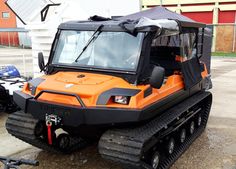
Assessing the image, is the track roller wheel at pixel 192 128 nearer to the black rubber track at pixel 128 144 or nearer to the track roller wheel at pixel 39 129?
the black rubber track at pixel 128 144

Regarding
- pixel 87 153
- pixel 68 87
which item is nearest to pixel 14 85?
pixel 87 153

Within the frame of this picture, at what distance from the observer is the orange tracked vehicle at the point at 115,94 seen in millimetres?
4035

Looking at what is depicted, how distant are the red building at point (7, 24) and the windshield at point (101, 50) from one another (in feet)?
95.0

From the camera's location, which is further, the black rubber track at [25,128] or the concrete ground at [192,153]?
the concrete ground at [192,153]

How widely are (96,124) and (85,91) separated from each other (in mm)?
441

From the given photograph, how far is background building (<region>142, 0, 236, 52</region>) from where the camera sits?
24.3 m

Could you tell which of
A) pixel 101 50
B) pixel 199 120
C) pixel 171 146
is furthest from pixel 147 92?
pixel 199 120

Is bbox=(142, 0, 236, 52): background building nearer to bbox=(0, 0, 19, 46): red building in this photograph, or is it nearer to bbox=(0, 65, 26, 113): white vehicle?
bbox=(0, 0, 19, 46): red building

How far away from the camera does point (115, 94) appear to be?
4109 mm

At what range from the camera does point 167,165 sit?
4867 mm

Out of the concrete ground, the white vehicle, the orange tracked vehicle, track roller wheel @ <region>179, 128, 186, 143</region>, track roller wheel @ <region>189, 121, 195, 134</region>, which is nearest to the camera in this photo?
the orange tracked vehicle

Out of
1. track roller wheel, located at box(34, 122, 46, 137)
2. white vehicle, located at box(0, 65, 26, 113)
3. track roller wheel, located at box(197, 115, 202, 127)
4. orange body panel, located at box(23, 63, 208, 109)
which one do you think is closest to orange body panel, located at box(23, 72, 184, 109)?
orange body panel, located at box(23, 63, 208, 109)

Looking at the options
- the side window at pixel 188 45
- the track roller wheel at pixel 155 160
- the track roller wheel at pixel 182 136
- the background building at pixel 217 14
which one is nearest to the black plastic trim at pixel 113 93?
the track roller wheel at pixel 155 160

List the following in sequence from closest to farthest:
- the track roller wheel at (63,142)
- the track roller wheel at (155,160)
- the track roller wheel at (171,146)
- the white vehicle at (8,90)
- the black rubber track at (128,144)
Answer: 1. the black rubber track at (128,144)
2. the track roller wheel at (155,160)
3. the track roller wheel at (171,146)
4. the track roller wheel at (63,142)
5. the white vehicle at (8,90)
